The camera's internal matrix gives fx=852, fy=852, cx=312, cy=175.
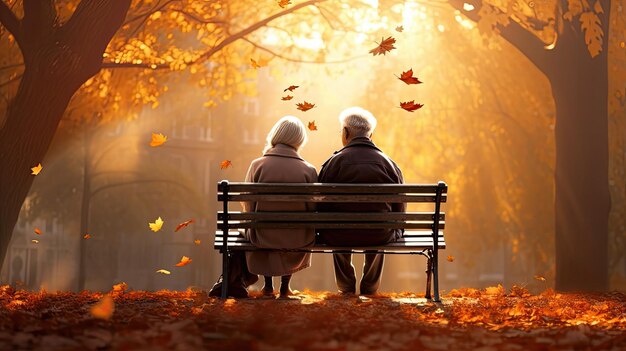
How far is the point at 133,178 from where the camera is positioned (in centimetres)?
2825

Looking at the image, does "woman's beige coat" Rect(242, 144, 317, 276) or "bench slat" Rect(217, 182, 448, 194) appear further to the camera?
"woman's beige coat" Rect(242, 144, 317, 276)

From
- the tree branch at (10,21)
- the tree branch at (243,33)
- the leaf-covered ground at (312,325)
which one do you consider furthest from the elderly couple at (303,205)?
the tree branch at (243,33)

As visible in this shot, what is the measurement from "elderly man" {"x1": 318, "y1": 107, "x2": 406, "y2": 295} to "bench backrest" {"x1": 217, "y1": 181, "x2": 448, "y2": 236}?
15 centimetres

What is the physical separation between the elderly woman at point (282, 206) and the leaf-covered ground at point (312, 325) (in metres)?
0.45

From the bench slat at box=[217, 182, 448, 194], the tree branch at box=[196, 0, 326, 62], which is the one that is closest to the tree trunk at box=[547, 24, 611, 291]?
the tree branch at box=[196, 0, 326, 62]

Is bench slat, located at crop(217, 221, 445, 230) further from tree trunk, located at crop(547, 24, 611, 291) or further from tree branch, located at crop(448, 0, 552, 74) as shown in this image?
tree branch, located at crop(448, 0, 552, 74)

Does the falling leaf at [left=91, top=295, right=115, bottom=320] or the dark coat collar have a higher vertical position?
the dark coat collar

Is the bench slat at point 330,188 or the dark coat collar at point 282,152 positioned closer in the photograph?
the bench slat at point 330,188

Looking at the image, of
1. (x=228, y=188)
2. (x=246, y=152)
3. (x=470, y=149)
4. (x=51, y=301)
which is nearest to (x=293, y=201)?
(x=228, y=188)

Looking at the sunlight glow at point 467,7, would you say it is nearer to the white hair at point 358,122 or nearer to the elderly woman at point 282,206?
the white hair at point 358,122

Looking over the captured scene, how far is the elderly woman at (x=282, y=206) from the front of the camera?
722cm

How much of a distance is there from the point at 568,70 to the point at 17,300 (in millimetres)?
7351

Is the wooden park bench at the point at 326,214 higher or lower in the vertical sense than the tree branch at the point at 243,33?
lower

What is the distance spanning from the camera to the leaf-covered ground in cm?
448
